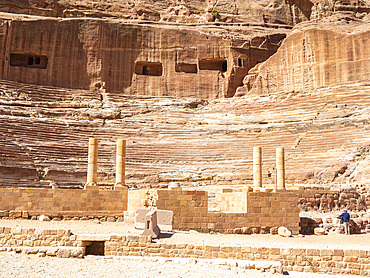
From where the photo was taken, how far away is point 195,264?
8.12 m

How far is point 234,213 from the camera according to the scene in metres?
13.4

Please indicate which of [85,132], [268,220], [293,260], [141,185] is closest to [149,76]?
[85,132]

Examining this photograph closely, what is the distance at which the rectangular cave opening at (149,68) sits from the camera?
33.5 m

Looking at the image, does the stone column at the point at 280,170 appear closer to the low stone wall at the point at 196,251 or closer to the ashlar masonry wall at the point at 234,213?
the ashlar masonry wall at the point at 234,213

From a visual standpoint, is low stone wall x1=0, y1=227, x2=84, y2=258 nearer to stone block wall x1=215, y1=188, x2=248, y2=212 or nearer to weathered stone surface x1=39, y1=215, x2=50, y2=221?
weathered stone surface x1=39, y1=215, x2=50, y2=221

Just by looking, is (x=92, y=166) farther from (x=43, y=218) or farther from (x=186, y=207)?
(x=186, y=207)

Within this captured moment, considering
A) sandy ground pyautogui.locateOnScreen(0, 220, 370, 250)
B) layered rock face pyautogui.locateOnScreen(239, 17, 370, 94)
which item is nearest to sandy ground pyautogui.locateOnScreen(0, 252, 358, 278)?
sandy ground pyautogui.locateOnScreen(0, 220, 370, 250)

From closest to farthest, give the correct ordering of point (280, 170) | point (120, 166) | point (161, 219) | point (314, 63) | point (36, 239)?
point (36, 239) < point (161, 219) < point (120, 166) < point (280, 170) < point (314, 63)

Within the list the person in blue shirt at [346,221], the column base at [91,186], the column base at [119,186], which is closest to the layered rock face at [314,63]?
the column base at [119,186]

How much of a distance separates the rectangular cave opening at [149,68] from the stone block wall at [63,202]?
19473 millimetres

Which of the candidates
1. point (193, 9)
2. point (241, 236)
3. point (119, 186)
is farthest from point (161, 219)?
point (193, 9)

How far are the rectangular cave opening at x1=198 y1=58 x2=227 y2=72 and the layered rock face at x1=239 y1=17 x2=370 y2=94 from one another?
2.51 m

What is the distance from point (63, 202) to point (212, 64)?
21856mm

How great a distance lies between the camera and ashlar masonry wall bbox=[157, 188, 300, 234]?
516 inches
